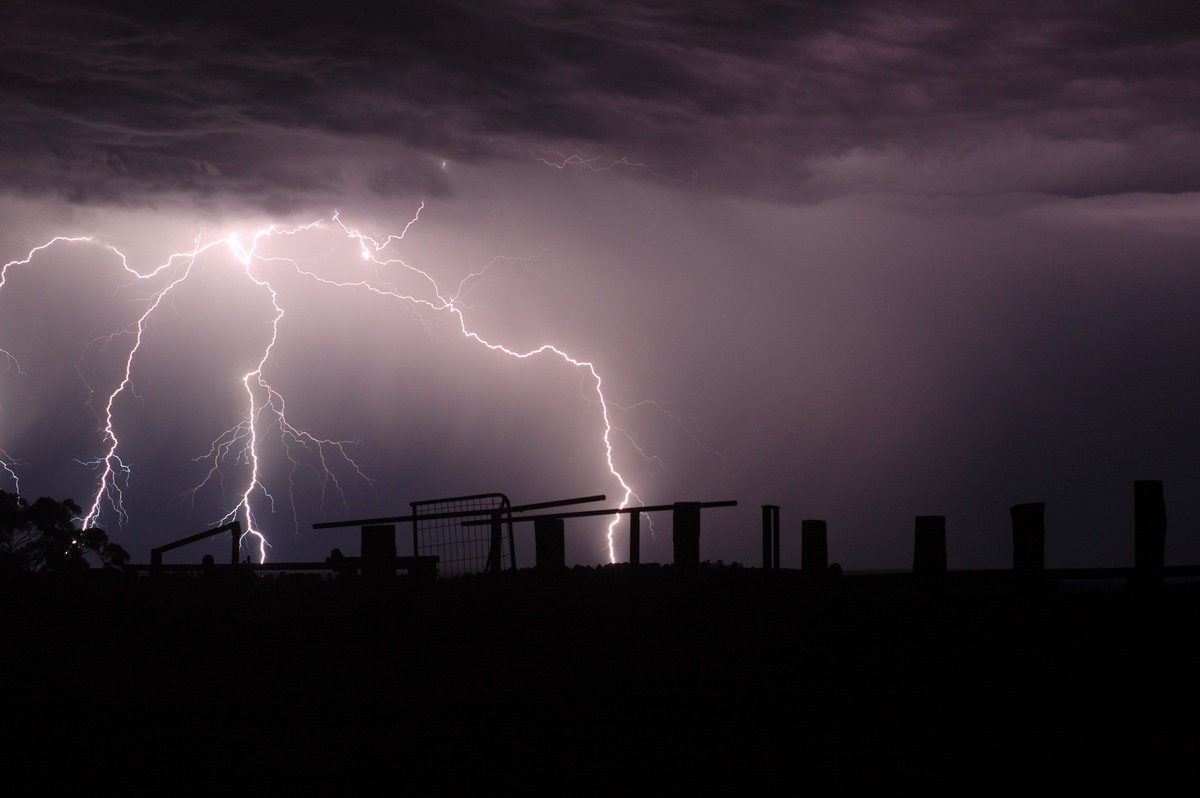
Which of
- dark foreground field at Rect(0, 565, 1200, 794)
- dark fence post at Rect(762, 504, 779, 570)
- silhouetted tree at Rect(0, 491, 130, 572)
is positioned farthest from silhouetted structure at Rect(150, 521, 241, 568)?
silhouetted tree at Rect(0, 491, 130, 572)

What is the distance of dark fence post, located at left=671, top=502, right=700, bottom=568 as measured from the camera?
14242 mm

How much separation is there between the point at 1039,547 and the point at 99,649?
9.79m

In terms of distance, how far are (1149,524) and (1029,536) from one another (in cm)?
113

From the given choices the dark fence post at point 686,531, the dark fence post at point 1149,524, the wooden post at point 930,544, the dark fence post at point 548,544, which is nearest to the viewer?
the dark fence post at point 1149,524

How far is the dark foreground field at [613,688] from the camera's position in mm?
6328

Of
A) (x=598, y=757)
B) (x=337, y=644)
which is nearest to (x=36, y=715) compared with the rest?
(x=337, y=644)

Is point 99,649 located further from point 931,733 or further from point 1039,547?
point 1039,547

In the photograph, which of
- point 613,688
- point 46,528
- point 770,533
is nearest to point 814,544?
point 770,533

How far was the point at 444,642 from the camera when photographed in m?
11.6

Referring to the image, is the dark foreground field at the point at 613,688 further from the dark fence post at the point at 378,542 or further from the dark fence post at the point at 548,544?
the dark fence post at the point at 548,544

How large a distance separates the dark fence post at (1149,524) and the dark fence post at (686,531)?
577 centimetres

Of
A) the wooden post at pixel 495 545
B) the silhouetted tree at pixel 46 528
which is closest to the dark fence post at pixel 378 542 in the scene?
the wooden post at pixel 495 545

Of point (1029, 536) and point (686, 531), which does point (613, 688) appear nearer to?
point (1029, 536)

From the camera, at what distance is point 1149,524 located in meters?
9.73
